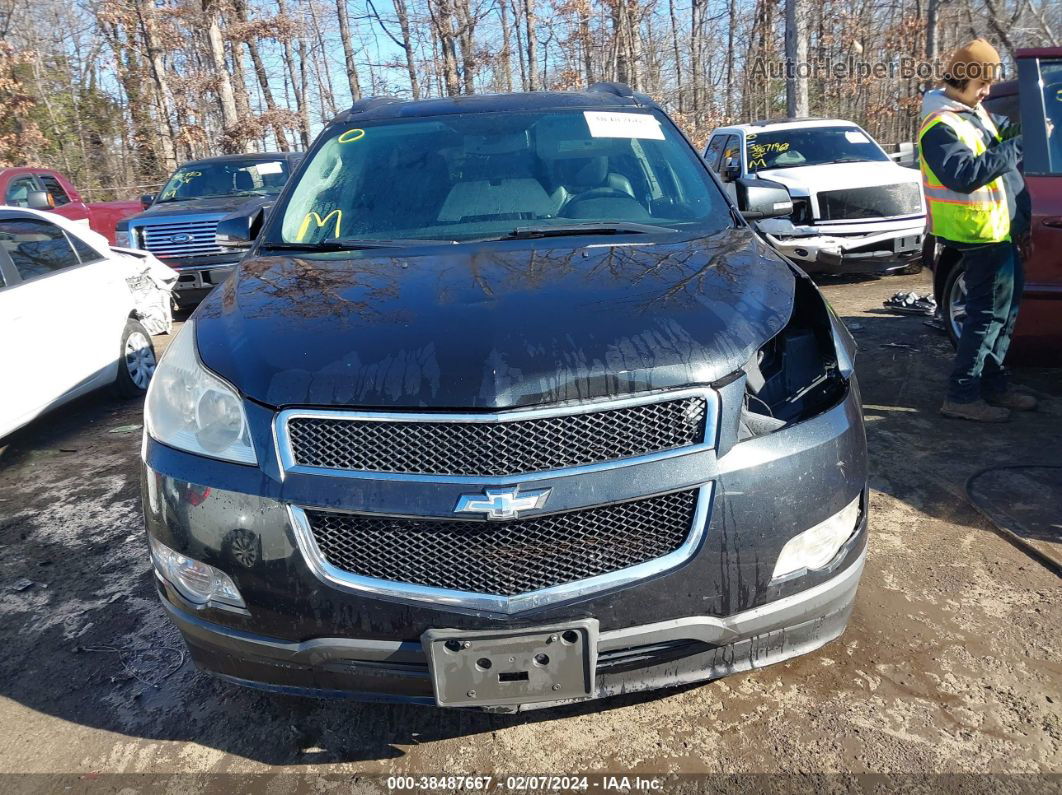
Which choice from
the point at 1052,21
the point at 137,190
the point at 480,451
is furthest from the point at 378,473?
the point at 1052,21

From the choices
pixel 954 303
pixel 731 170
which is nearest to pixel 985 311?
pixel 954 303

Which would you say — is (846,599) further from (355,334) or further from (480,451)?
(355,334)

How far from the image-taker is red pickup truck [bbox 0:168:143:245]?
1101 cm

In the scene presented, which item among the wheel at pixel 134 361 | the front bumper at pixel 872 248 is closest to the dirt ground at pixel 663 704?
the wheel at pixel 134 361

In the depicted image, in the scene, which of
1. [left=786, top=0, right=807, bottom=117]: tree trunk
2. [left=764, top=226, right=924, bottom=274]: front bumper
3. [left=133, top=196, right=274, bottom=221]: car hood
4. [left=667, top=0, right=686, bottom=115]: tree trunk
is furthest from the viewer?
[left=667, top=0, right=686, bottom=115]: tree trunk

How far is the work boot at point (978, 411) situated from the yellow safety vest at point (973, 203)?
0.91m

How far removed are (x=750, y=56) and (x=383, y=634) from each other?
1193 inches

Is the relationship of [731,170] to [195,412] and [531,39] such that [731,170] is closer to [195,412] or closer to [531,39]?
[195,412]

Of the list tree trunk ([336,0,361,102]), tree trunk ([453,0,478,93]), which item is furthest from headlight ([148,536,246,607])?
tree trunk ([336,0,361,102])

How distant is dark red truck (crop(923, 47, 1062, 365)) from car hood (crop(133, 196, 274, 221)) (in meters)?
7.75

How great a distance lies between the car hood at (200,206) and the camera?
9109 mm

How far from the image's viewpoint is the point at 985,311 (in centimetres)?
429

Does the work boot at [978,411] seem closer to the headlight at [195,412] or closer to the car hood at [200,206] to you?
the headlight at [195,412]

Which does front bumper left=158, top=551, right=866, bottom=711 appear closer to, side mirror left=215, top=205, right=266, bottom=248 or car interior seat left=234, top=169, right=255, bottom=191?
side mirror left=215, top=205, right=266, bottom=248
